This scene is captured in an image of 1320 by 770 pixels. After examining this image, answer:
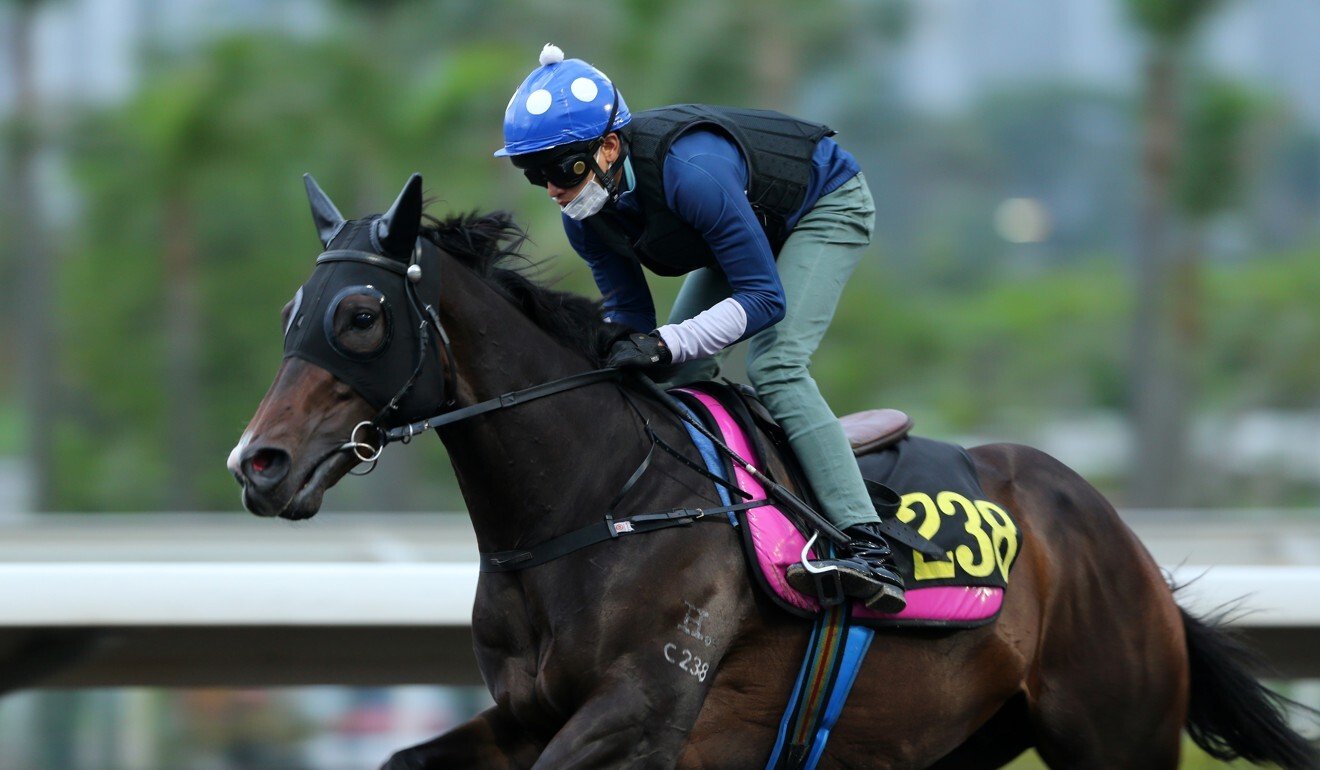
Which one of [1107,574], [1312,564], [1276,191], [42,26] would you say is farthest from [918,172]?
[1107,574]

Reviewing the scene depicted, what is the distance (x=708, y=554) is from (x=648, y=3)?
15.9 meters

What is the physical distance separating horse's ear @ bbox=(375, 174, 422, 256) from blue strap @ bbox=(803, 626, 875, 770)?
4.52ft

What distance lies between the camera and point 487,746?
368cm

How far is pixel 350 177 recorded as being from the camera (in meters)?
18.8

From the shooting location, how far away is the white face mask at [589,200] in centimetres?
359

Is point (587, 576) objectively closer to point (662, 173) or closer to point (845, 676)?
point (845, 676)

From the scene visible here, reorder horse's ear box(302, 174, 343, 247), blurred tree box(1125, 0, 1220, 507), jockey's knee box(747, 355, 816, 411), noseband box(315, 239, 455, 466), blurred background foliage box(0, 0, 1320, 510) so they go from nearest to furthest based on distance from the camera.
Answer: noseband box(315, 239, 455, 466), horse's ear box(302, 174, 343, 247), jockey's knee box(747, 355, 816, 411), blurred tree box(1125, 0, 1220, 507), blurred background foliage box(0, 0, 1320, 510)

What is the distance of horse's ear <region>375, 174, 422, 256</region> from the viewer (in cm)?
322

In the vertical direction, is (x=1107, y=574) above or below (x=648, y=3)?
above

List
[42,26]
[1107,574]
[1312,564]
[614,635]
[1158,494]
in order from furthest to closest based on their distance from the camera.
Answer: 1. [42,26]
2. [1158,494]
3. [1312,564]
4. [1107,574]
5. [614,635]

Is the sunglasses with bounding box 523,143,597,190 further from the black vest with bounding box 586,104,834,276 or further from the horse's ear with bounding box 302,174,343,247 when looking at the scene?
the horse's ear with bounding box 302,174,343,247

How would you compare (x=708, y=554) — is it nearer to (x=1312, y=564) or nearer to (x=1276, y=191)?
(x=1312, y=564)

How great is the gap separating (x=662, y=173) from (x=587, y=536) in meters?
0.83

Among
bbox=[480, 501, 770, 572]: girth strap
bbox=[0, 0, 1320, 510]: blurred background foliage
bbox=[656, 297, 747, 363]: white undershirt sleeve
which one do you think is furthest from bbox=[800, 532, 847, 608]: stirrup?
bbox=[0, 0, 1320, 510]: blurred background foliage
